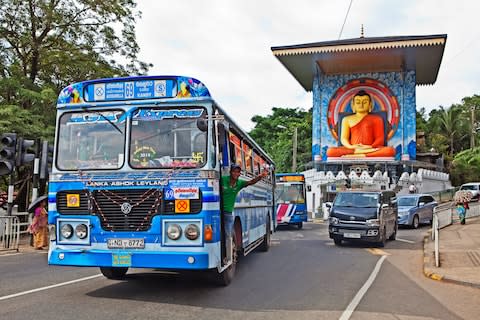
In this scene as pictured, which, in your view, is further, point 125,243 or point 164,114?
point 164,114

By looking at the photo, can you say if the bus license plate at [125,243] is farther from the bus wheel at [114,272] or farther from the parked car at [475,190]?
the parked car at [475,190]

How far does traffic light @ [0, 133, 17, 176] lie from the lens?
44.3 feet

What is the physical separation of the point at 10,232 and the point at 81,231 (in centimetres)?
869

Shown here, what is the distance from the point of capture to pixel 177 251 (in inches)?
294

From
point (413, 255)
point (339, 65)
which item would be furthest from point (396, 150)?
point (413, 255)

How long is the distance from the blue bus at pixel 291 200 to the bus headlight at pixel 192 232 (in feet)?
57.6

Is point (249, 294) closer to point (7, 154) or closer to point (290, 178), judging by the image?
point (7, 154)

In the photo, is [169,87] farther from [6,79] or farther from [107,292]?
[6,79]

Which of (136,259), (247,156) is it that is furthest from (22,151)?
(136,259)

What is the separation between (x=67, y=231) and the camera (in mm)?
7766

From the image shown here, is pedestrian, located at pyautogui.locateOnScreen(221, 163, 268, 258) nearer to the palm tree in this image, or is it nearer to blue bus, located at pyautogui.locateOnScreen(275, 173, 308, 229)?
blue bus, located at pyautogui.locateOnScreen(275, 173, 308, 229)

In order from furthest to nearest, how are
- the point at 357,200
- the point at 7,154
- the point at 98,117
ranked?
the point at 357,200
the point at 7,154
the point at 98,117

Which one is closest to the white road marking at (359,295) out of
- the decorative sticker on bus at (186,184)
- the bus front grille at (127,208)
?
the decorative sticker on bus at (186,184)

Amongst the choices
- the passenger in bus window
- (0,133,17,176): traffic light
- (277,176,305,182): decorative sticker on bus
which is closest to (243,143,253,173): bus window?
the passenger in bus window
